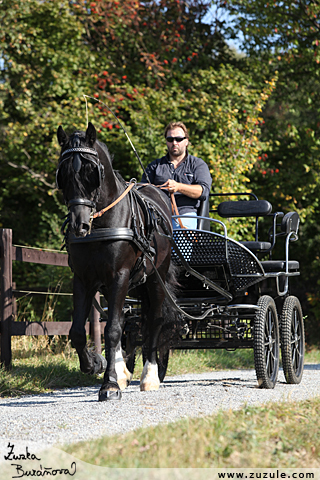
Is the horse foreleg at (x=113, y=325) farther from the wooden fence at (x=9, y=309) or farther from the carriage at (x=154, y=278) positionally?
the wooden fence at (x=9, y=309)

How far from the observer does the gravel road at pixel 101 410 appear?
122 inches

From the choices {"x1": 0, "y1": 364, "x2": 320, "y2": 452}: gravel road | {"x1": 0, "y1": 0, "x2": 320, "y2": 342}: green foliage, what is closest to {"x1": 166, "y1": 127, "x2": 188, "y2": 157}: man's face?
{"x1": 0, "y1": 364, "x2": 320, "y2": 452}: gravel road

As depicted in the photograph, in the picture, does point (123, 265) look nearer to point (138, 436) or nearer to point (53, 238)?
point (138, 436)

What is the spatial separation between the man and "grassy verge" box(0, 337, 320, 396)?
1783 millimetres

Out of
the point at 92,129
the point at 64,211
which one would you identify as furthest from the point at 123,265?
the point at 64,211

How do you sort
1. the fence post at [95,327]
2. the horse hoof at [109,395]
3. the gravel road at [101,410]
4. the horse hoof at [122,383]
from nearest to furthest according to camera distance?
the gravel road at [101,410]
the horse hoof at [109,395]
the horse hoof at [122,383]
the fence post at [95,327]

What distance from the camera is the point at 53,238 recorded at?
10.8 m

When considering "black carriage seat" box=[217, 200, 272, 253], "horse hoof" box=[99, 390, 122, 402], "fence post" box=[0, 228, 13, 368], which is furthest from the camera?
"black carriage seat" box=[217, 200, 272, 253]

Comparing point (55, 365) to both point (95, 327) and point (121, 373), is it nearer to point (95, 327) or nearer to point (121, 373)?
point (95, 327)

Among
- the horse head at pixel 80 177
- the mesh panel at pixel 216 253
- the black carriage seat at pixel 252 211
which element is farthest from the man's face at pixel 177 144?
the horse head at pixel 80 177

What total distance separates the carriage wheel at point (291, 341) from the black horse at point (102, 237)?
5.33 feet

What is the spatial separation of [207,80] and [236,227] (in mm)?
2776

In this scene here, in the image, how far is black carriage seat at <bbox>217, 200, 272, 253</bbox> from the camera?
605cm

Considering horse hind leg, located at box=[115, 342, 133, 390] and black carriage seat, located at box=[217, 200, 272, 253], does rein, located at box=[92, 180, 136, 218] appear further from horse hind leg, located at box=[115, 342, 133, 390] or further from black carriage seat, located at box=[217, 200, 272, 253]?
black carriage seat, located at box=[217, 200, 272, 253]
